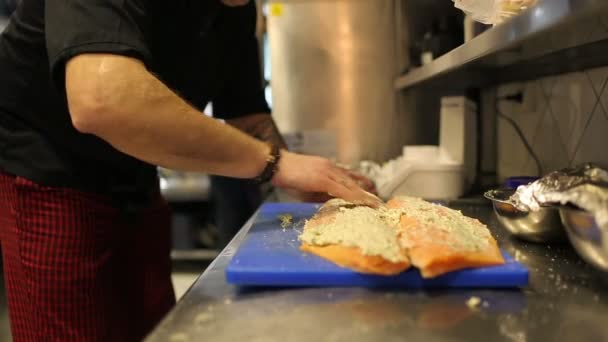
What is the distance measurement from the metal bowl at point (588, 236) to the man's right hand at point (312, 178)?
0.31 metres

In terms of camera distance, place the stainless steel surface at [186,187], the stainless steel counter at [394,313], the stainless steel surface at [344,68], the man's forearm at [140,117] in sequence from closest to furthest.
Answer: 1. the stainless steel counter at [394,313]
2. the man's forearm at [140,117]
3. the stainless steel surface at [344,68]
4. the stainless steel surface at [186,187]

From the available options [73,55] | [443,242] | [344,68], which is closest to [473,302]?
[443,242]

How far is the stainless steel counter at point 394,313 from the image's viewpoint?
0.44 meters

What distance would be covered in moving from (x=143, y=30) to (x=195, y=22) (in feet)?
0.82

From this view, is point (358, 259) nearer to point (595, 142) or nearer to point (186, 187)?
point (595, 142)

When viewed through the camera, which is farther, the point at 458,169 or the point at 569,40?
the point at 458,169

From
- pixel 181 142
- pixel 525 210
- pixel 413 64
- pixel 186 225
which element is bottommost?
pixel 186 225

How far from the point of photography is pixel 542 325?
1.48 ft

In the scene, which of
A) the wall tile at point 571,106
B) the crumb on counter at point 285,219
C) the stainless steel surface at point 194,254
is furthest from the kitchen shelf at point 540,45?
the stainless steel surface at point 194,254

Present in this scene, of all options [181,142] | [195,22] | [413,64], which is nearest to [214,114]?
[195,22]

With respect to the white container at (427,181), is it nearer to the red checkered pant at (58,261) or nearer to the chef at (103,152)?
the chef at (103,152)

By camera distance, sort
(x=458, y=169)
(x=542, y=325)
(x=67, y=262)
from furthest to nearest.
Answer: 1. (x=458, y=169)
2. (x=67, y=262)
3. (x=542, y=325)

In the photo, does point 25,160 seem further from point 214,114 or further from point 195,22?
point 214,114

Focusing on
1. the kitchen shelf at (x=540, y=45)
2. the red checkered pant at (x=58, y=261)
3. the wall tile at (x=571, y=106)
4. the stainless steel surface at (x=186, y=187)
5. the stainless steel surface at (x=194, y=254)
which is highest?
the kitchen shelf at (x=540, y=45)
